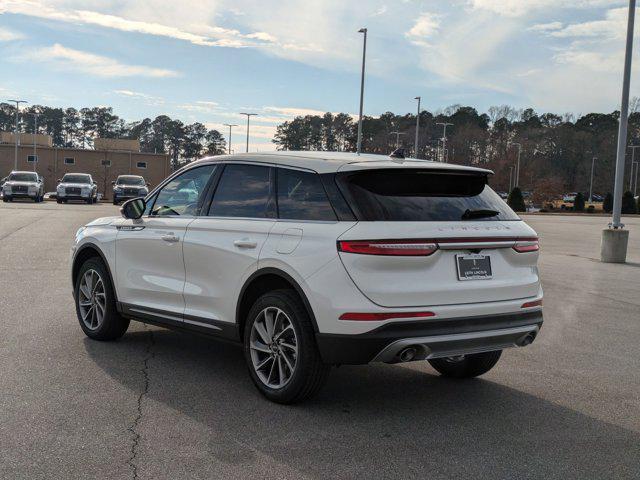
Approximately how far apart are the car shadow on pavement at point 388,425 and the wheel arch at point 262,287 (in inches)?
23.9

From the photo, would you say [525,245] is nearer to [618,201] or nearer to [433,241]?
[433,241]

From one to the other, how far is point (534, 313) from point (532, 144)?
404 feet

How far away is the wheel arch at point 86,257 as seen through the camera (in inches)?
274

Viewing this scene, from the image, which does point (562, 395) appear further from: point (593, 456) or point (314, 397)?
point (314, 397)

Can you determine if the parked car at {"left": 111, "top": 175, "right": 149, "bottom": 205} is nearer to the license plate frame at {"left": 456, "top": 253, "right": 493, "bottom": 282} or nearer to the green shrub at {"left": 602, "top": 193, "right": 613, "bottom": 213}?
the license plate frame at {"left": 456, "top": 253, "right": 493, "bottom": 282}

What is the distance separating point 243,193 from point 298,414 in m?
1.78

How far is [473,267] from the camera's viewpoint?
4934 mm

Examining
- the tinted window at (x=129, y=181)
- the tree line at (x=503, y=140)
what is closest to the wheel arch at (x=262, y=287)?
the tinted window at (x=129, y=181)

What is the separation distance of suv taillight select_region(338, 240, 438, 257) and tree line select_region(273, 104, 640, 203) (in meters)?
93.3

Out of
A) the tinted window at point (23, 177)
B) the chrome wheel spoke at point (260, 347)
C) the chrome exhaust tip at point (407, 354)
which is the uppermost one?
the tinted window at point (23, 177)

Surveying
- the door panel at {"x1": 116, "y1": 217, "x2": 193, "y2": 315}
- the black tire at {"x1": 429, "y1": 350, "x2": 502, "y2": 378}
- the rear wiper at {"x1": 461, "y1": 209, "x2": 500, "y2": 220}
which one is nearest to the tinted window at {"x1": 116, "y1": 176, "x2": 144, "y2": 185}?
the door panel at {"x1": 116, "y1": 217, "x2": 193, "y2": 315}

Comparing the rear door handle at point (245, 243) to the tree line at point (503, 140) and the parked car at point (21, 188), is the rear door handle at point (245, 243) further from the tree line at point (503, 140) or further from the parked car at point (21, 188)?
the tree line at point (503, 140)

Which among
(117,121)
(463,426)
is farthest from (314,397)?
(117,121)

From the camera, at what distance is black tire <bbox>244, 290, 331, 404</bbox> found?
191 inches
